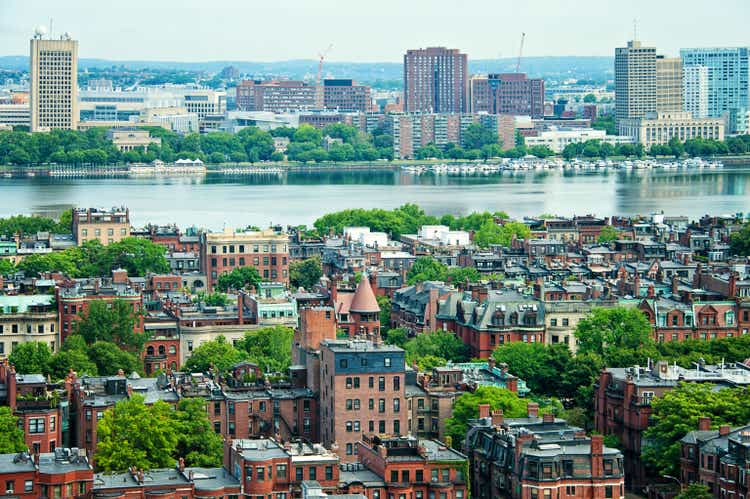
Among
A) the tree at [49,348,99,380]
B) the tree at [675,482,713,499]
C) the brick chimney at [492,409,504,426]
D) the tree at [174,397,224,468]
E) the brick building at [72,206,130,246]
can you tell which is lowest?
the tree at [675,482,713,499]

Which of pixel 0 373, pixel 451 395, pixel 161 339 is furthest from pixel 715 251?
A: pixel 0 373

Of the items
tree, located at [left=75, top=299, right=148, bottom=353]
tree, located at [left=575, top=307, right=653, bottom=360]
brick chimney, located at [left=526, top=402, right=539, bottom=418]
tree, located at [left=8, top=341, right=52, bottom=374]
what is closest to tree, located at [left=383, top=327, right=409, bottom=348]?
tree, located at [left=575, top=307, right=653, bottom=360]

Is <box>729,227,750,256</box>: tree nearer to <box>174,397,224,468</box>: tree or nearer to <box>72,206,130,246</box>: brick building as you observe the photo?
<box>72,206,130,246</box>: brick building

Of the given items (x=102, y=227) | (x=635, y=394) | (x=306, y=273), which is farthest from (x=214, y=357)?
(x=102, y=227)

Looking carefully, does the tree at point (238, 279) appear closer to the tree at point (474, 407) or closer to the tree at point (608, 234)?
the tree at point (608, 234)

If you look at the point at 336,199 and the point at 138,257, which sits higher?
the point at 138,257

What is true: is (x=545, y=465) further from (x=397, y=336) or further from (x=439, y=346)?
(x=397, y=336)

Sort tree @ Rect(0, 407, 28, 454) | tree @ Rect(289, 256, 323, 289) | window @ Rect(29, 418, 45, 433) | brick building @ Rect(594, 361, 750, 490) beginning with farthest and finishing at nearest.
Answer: tree @ Rect(289, 256, 323, 289) < brick building @ Rect(594, 361, 750, 490) < window @ Rect(29, 418, 45, 433) < tree @ Rect(0, 407, 28, 454)
